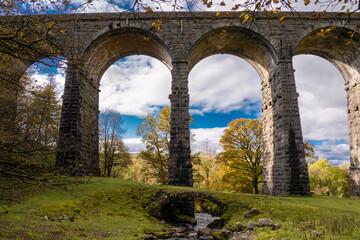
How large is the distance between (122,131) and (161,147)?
4715 millimetres

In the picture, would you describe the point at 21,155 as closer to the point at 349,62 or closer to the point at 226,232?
the point at 226,232

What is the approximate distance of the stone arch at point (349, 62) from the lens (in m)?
15.1

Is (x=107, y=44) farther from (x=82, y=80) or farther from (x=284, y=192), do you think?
(x=284, y=192)

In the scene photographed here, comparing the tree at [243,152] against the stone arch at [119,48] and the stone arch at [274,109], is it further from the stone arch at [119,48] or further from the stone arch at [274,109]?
the stone arch at [119,48]

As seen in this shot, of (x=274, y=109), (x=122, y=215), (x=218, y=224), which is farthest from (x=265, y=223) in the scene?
(x=274, y=109)

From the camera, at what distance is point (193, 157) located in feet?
71.5

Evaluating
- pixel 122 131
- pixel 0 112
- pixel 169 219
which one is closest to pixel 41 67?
pixel 0 112

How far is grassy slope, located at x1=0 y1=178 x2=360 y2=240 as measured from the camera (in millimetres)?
5478

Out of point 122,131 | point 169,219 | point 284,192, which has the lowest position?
point 169,219

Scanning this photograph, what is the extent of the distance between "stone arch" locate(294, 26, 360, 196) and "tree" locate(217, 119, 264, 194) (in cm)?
723

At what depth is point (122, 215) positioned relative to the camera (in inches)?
354

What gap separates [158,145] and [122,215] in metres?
13.2

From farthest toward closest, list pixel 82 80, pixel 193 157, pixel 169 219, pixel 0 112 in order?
pixel 193 157
pixel 82 80
pixel 169 219
pixel 0 112

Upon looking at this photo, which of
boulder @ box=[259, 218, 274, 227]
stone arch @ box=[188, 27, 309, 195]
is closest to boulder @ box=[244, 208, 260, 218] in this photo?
boulder @ box=[259, 218, 274, 227]
